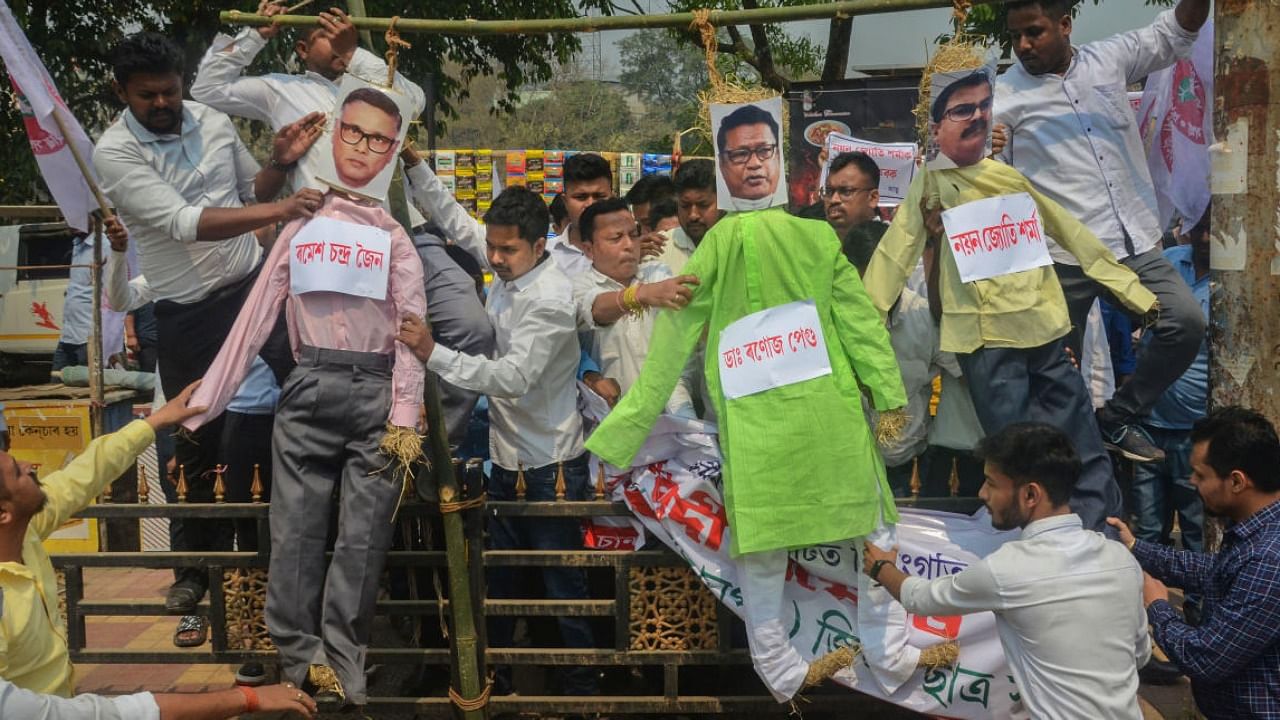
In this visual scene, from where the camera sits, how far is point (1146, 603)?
3291mm

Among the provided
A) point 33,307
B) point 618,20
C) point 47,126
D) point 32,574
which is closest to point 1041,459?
point 618,20

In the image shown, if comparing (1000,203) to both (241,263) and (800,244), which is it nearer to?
(800,244)

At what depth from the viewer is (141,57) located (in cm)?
404

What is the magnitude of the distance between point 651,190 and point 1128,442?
246cm

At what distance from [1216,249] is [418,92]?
2.83 metres

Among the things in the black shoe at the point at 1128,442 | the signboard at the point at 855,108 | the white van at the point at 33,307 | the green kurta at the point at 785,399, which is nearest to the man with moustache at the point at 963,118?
the green kurta at the point at 785,399

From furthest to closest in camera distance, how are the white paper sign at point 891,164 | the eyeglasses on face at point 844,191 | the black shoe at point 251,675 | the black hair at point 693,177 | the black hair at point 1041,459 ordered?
the white paper sign at point 891,164, the black hair at point 693,177, the eyeglasses on face at point 844,191, the black shoe at point 251,675, the black hair at point 1041,459

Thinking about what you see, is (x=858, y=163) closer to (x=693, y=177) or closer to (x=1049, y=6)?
(x=693, y=177)

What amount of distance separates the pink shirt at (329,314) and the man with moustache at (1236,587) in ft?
7.86

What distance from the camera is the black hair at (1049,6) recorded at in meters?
4.01

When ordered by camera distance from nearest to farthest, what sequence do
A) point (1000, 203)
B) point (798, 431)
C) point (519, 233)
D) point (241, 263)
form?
point (798, 431) < point (1000, 203) < point (519, 233) < point (241, 263)

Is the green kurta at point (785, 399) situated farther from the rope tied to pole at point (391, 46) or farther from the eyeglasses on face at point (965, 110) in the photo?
the rope tied to pole at point (391, 46)

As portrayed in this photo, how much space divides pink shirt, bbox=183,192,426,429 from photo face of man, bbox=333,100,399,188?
14cm

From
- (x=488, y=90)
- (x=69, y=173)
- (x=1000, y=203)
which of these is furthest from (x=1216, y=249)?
(x=488, y=90)
